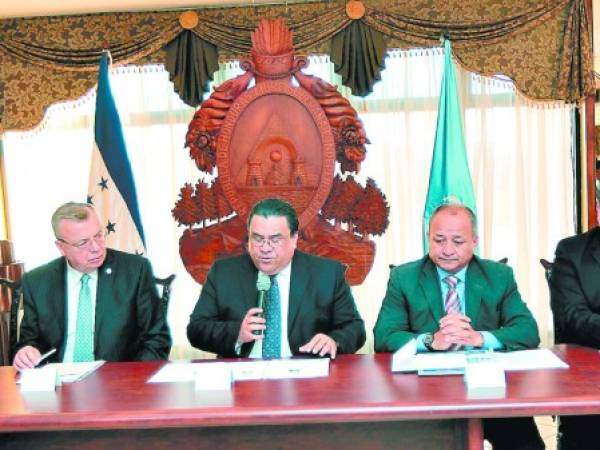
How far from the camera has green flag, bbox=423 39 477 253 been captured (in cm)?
411

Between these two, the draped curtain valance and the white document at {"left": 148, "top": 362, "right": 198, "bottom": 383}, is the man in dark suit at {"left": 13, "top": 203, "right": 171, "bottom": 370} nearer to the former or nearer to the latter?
the white document at {"left": 148, "top": 362, "right": 198, "bottom": 383}

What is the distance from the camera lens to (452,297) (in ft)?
8.20

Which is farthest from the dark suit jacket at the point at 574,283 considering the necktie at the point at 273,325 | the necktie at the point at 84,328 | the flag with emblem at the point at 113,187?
the flag with emblem at the point at 113,187

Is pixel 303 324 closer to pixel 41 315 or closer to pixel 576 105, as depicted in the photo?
pixel 41 315

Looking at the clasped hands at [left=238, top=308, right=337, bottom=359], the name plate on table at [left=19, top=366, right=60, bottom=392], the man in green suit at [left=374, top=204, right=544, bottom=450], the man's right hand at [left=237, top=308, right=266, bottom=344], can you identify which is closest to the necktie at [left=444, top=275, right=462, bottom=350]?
the man in green suit at [left=374, top=204, right=544, bottom=450]

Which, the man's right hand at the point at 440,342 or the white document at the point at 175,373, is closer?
the white document at the point at 175,373

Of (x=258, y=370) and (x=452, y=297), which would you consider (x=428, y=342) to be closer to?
(x=452, y=297)

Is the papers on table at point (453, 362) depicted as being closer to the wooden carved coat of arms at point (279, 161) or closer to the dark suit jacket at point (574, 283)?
the dark suit jacket at point (574, 283)

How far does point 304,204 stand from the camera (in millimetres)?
3959

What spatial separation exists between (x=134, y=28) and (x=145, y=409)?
3.91 meters

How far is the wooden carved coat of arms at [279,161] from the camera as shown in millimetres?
3908

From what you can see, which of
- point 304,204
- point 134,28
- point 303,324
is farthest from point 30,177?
point 303,324

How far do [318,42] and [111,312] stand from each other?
284cm

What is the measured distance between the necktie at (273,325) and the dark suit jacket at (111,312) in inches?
17.9
